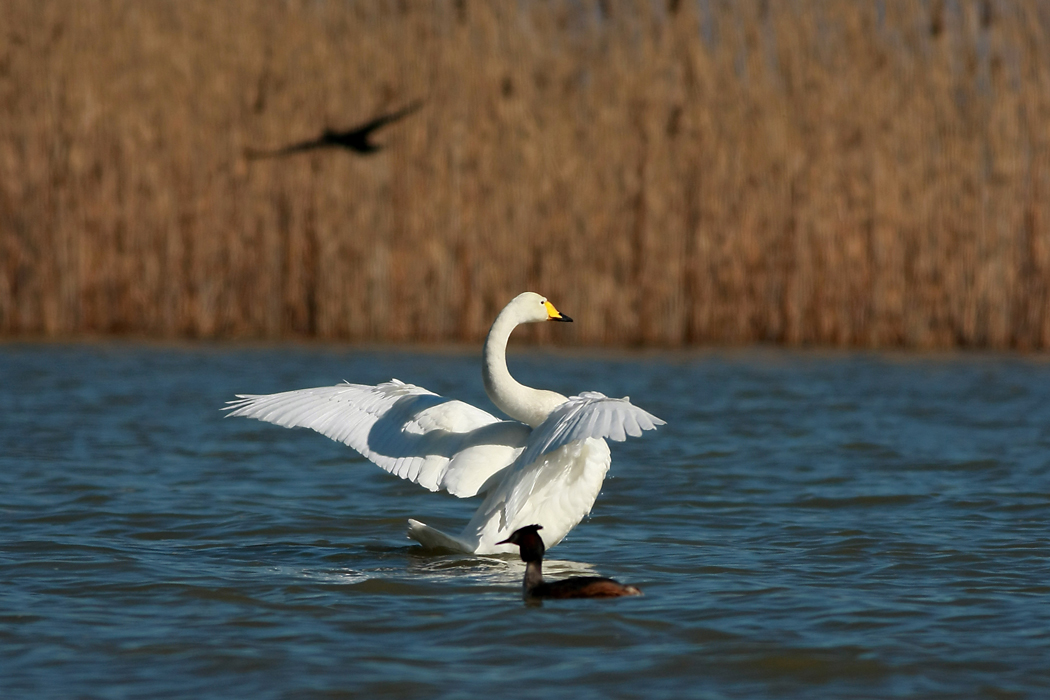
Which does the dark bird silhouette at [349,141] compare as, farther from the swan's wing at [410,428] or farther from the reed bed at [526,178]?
the swan's wing at [410,428]

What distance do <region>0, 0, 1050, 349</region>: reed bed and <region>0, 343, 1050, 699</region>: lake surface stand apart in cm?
224

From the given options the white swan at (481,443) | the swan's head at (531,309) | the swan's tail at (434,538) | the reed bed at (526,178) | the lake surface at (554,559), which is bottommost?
the lake surface at (554,559)

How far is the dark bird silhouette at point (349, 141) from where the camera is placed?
38.4 ft

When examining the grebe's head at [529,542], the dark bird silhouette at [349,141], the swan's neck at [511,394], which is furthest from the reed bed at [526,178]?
the grebe's head at [529,542]

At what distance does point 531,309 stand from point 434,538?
3.54 ft

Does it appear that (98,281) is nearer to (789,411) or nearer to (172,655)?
(789,411)

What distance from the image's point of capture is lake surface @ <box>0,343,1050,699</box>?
378cm

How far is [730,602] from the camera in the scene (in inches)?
179

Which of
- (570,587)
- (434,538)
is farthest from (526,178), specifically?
(570,587)

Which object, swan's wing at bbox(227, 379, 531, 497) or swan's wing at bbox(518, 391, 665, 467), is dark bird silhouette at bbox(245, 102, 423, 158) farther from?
swan's wing at bbox(518, 391, 665, 467)

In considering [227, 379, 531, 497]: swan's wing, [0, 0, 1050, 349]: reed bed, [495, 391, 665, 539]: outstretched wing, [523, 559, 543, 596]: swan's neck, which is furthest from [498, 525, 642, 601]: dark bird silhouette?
[0, 0, 1050, 349]: reed bed

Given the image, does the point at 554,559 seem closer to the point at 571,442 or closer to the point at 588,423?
the point at 571,442

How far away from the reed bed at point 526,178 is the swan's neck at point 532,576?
816cm

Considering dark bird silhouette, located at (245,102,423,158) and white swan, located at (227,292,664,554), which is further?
dark bird silhouette, located at (245,102,423,158)
